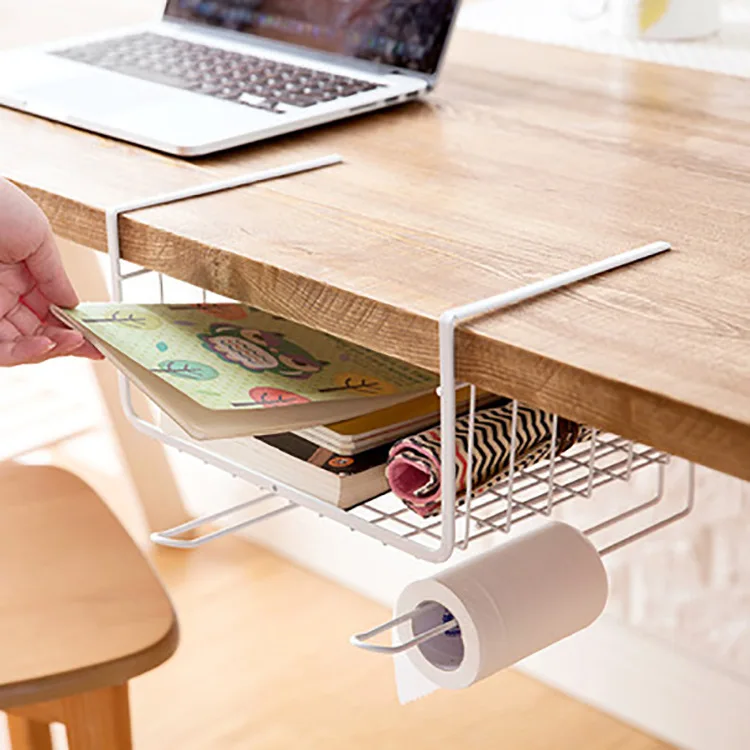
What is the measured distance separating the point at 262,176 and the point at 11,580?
376 mm

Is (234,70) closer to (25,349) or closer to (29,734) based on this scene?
(25,349)

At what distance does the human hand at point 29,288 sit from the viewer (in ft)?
2.70

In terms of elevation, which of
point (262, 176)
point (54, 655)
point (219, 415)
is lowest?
point (54, 655)

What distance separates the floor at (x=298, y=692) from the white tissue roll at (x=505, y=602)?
0.77 m

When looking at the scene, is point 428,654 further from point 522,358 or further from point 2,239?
point 2,239

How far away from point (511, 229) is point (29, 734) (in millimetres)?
626

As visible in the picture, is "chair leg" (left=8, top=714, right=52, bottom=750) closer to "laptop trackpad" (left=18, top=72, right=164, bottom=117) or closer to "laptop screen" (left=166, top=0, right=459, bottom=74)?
"laptop trackpad" (left=18, top=72, right=164, bottom=117)

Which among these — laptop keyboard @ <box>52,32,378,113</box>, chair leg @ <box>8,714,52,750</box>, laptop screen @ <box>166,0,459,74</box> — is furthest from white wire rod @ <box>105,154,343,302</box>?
chair leg @ <box>8,714,52,750</box>

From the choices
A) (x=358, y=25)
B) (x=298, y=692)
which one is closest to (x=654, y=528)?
(x=358, y=25)

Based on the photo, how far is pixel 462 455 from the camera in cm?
75

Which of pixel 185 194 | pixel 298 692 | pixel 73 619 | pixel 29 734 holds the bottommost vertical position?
pixel 298 692

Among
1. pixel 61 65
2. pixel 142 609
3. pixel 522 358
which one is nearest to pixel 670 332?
pixel 522 358

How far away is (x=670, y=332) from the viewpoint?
25.2 inches

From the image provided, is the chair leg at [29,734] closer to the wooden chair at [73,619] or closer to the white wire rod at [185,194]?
the wooden chair at [73,619]
